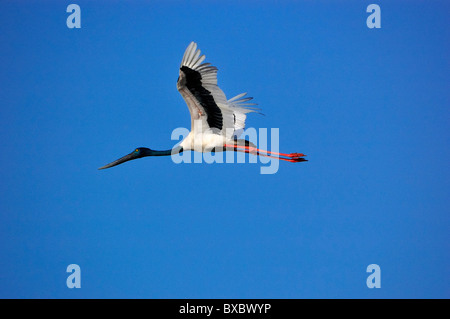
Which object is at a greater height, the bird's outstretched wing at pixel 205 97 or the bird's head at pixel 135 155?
the bird's outstretched wing at pixel 205 97

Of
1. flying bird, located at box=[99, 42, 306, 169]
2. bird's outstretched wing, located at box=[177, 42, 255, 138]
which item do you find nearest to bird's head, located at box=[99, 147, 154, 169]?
flying bird, located at box=[99, 42, 306, 169]

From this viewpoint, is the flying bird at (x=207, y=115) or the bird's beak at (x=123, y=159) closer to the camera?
the flying bird at (x=207, y=115)

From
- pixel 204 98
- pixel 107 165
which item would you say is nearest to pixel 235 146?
pixel 204 98

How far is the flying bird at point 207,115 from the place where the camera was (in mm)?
13680

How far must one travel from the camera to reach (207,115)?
15102 millimetres

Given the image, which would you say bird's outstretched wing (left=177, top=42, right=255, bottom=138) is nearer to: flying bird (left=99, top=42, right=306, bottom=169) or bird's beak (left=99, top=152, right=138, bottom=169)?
flying bird (left=99, top=42, right=306, bottom=169)

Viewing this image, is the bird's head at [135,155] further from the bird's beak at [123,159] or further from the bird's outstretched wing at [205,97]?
the bird's outstretched wing at [205,97]

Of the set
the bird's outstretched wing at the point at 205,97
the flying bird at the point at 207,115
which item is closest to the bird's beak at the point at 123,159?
the flying bird at the point at 207,115

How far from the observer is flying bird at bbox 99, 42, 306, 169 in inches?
539

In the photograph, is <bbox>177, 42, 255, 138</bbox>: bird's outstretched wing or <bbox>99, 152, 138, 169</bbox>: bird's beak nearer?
<bbox>177, 42, 255, 138</bbox>: bird's outstretched wing

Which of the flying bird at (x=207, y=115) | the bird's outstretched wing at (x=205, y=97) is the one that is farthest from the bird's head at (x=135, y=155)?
the bird's outstretched wing at (x=205, y=97)
